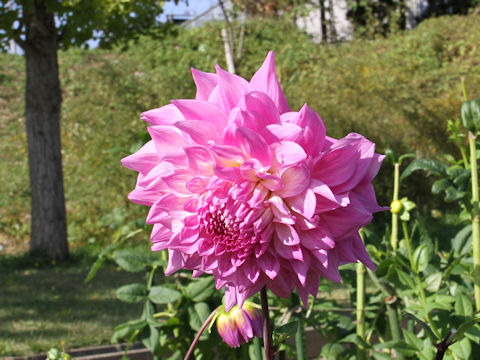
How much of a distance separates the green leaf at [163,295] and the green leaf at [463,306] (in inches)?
27.2

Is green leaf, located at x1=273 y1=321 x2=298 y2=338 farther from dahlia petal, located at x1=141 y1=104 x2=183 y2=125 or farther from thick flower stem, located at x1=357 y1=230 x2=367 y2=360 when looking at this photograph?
thick flower stem, located at x1=357 y1=230 x2=367 y2=360

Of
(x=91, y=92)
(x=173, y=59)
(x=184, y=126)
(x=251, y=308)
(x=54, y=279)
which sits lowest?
(x=54, y=279)

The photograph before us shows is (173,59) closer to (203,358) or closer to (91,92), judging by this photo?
(91,92)

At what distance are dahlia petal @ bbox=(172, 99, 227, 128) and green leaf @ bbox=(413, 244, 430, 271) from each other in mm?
817

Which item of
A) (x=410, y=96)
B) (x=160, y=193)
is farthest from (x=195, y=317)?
(x=410, y=96)

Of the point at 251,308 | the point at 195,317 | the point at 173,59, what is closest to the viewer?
the point at 251,308

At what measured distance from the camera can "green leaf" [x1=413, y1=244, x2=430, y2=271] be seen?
4.25 ft

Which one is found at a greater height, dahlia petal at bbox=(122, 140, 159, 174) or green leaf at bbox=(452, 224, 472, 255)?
dahlia petal at bbox=(122, 140, 159, 174)

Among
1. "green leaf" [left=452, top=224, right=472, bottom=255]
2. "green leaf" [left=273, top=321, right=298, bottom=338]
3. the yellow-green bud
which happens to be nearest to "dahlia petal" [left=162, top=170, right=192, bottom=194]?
"green leaf" [left=273, top=321, right=298, bottom=338]

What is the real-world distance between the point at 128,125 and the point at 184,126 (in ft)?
22.7

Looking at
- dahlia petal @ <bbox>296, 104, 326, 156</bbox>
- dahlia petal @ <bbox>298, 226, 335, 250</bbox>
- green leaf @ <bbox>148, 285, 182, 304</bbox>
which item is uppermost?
dahlia petal @ <bbox>296, 104, 326, 156</bbox>

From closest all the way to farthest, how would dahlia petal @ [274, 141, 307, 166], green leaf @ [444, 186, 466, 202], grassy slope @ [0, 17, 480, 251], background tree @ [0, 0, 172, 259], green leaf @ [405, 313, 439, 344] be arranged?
dahlia petal @ [274, 141, 307, 166]
green leaf @ [405, 313, 439, 344]
green leaf @ [444, 186, 466, 202]
background tree @ [0, 0, 172, 259]
grassy slope @ [0, 17, 480, 251]

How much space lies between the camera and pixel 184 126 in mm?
625

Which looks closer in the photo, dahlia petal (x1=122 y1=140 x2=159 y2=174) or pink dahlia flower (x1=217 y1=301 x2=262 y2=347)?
dahlia petal (x1=122 y1=140 x2=159 y2=174)
